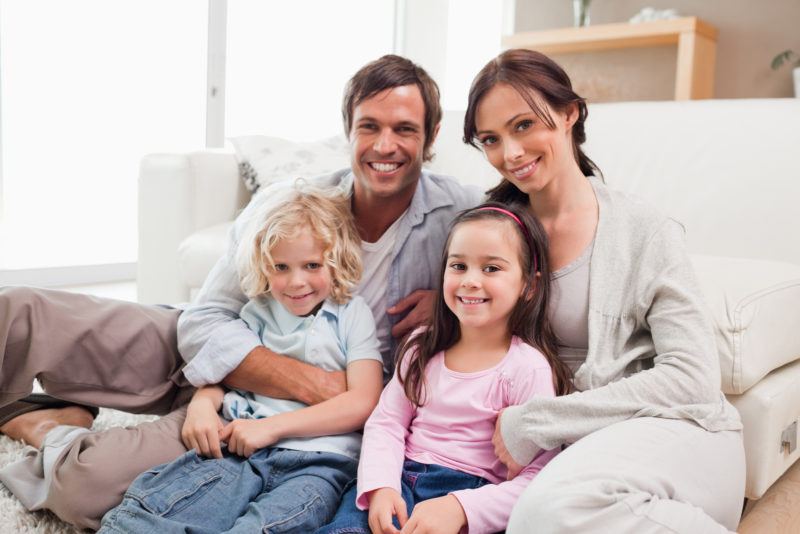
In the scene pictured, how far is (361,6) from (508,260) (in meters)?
4.45

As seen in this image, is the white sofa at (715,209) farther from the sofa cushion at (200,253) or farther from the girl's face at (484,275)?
the girl's face at (484,275)

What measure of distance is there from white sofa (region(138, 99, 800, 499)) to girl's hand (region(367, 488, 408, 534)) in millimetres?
598

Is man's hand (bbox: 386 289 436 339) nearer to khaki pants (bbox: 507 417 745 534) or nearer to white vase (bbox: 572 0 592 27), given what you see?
khaki pants (bbox: 507 417 745 534)

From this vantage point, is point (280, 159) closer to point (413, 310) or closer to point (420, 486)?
point (413, 310)

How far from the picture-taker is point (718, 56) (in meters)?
4.29

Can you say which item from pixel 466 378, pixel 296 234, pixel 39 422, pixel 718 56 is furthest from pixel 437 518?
pixel 718 56

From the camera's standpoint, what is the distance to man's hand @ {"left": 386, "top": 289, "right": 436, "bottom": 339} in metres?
1.44

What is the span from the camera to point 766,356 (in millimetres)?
1287

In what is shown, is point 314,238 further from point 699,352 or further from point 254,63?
point 254,63

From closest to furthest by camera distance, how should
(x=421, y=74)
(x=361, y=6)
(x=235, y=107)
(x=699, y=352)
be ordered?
(x=699, y=352) → (x=421, y=74) → (x=235, y=107) → (x=361, y=6)

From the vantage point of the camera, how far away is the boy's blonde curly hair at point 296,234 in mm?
1363

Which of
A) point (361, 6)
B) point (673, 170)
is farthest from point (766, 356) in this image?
point (361, 6)

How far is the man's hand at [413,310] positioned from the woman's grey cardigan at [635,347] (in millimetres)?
359

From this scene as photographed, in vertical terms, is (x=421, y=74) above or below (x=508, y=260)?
above
